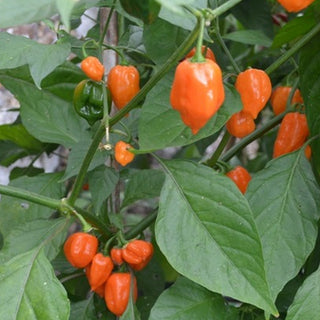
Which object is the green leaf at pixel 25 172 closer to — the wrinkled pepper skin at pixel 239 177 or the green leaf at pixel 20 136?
the green leaf at pixel 20 136

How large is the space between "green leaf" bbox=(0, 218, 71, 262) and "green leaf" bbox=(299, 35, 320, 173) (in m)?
0.43

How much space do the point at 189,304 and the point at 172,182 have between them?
0.64ft

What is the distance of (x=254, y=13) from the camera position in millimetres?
1633

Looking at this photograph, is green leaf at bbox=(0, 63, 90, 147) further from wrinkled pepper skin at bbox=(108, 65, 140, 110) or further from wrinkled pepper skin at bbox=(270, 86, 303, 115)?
wrinkled pepper skin at bbox=(270, 86, 303, 115)

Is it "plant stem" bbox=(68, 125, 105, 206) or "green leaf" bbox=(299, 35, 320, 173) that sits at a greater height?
"green leaf" bbox=(299, 35, 320, 173)

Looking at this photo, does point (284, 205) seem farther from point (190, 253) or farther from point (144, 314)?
point (144, 314)

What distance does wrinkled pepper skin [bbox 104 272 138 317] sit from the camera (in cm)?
123

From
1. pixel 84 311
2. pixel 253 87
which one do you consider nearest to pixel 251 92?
pixel 253 87

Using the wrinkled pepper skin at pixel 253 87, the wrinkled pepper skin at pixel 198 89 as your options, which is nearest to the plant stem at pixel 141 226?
the wrinkled pepper skin at pixel 253 87

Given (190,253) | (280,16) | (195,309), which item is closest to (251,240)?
(190,253)

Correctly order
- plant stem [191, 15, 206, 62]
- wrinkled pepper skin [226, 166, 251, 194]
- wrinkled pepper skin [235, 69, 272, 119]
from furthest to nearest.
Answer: wrinkled pepper skin [226, 166, 251, 194], wrinkled pepper skin [235, 69, 272, 119], plant stem [191, 15, 206, 62]

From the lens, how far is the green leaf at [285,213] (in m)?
1.03

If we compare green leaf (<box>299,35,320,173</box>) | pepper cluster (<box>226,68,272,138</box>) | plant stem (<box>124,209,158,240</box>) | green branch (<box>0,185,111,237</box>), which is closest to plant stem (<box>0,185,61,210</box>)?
green branch (<box>0,185,111,237</box>)

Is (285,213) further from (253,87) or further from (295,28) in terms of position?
(295,28)
